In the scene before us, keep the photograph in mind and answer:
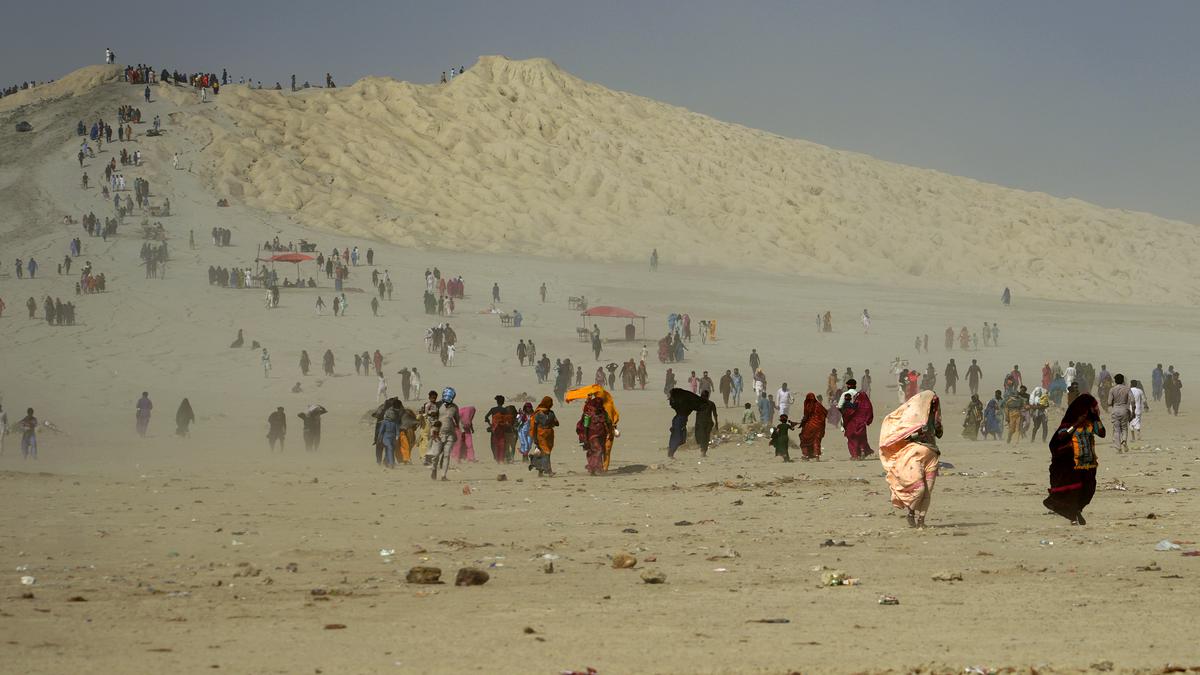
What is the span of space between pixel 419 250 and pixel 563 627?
6395 cm

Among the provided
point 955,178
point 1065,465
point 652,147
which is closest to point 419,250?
point 652,147

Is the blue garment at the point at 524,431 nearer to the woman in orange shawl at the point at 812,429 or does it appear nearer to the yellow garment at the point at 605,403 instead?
the yellow garment at the point at 605,403

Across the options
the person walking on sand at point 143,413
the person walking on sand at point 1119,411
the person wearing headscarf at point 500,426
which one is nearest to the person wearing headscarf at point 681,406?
the person wearing headscarf at point 500,426

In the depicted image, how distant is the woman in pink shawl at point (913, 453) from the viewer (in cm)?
1246

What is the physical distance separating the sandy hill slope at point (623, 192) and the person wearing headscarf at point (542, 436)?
54200 millimetres

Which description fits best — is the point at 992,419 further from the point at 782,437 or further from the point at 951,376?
the point at 951,376

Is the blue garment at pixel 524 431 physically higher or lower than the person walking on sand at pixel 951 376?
lower

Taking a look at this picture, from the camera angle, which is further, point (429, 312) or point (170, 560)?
point (429, 312)

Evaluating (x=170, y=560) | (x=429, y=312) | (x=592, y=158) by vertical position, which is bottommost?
(x=170, y=560)

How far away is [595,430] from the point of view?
1995cm

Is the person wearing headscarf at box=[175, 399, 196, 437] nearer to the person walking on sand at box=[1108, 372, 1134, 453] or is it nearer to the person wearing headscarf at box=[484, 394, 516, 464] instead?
the person wearing headscarf at box=[484, 394, 516, 464]

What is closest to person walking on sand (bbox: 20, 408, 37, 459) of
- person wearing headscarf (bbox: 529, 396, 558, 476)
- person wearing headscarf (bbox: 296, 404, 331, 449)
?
person wearing headscarf (bbox: 296, 404, 331, 449)

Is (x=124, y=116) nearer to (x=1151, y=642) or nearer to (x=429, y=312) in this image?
(x=429, y=312)

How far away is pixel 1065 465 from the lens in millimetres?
12445
